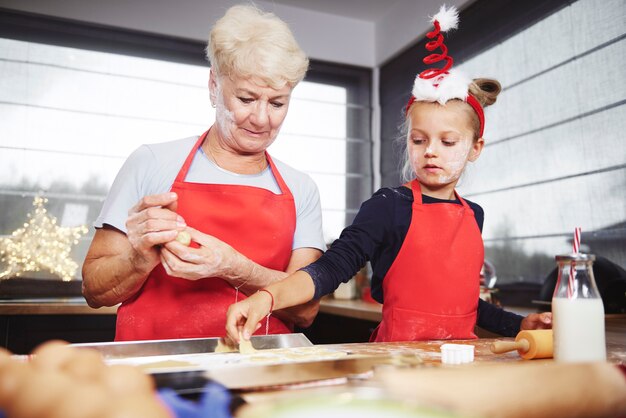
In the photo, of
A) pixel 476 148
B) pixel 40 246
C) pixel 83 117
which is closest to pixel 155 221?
pixel 476 148

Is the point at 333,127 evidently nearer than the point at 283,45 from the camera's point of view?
No

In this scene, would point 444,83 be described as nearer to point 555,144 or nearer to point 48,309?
point 555,144

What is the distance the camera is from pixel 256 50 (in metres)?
1.44

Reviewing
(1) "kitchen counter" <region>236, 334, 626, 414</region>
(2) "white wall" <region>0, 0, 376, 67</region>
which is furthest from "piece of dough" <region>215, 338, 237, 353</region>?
(2) "white wall" <region>0, 0, 376, 67</region>

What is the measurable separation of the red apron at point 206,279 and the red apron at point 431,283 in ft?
1.08

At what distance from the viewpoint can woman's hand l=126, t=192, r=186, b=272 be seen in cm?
115

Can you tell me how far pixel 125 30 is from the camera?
3.57m

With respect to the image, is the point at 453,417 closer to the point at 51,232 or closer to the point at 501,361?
the point at 501,361

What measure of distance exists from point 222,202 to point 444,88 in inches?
28.0

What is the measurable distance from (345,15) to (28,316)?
300 centimetres

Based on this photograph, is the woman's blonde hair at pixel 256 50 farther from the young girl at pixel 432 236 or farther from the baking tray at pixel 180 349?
the baking tray at pixel 180 349

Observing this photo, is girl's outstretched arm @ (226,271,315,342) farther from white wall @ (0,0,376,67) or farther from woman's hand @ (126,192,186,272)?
white wall @ (0,0,376,67)

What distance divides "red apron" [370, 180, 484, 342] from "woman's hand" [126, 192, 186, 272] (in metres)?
0.66

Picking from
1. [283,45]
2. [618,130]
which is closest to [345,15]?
[618,130]
